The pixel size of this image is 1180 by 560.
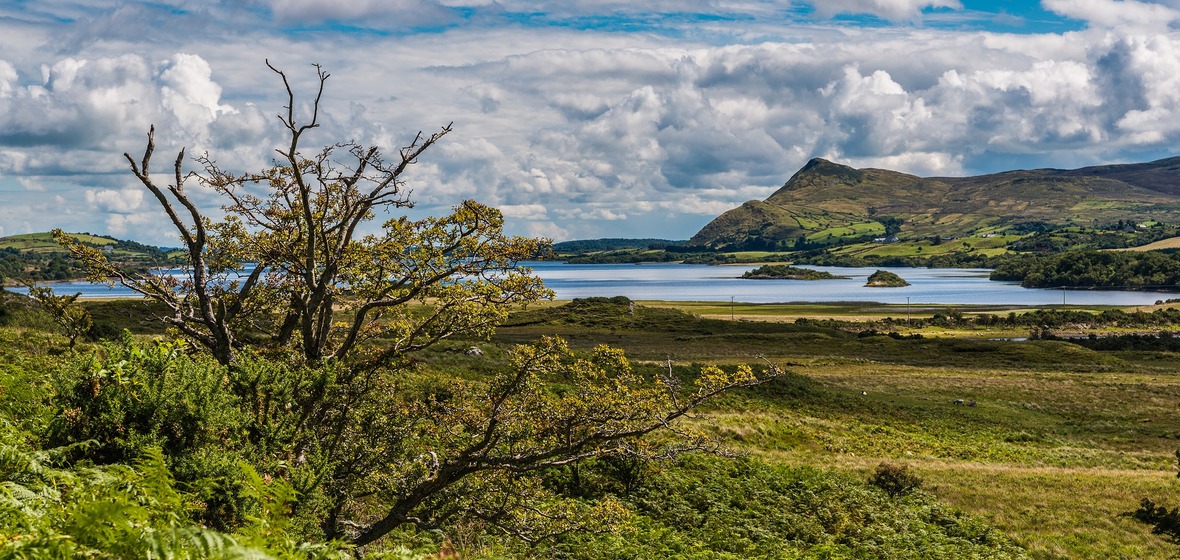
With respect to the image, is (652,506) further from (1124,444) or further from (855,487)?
(1124,444)

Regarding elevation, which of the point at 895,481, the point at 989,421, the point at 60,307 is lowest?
the point at 989,421

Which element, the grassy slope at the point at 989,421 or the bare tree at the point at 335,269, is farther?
the grassy slope at the point at 989,421

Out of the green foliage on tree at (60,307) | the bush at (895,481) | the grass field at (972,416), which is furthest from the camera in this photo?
the bush at (895,481)

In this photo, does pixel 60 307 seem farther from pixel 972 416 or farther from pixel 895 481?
pixel 972 416

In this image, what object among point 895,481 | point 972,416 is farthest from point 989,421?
point 895,481

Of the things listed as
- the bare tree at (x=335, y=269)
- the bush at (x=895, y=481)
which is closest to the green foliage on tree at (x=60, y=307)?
the bare tree at (x=335, y=269)

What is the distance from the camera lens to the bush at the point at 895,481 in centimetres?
2914

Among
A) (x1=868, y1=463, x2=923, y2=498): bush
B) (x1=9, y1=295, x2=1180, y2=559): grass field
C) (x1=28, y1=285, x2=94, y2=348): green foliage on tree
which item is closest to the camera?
(x1=28, y1=285, x2=94, y2=348): green foliage on tree

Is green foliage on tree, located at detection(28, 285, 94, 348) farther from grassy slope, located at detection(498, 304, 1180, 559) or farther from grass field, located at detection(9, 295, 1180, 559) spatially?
grassy slope, located at detection(498, 304, 1180, 559)

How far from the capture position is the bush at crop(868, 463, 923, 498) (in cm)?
2914

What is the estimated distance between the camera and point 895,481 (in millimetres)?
29469

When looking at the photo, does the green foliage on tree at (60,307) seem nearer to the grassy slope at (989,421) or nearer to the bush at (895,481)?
the grassy slope at (989,421)

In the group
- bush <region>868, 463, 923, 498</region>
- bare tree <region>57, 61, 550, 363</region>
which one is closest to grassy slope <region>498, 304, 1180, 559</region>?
bush <region>868, 463, 923, 498</region>

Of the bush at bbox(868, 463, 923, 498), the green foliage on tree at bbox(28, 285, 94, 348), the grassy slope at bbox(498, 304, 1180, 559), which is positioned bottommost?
the grassy slope at bbox(498, 304, 1180, 559)
